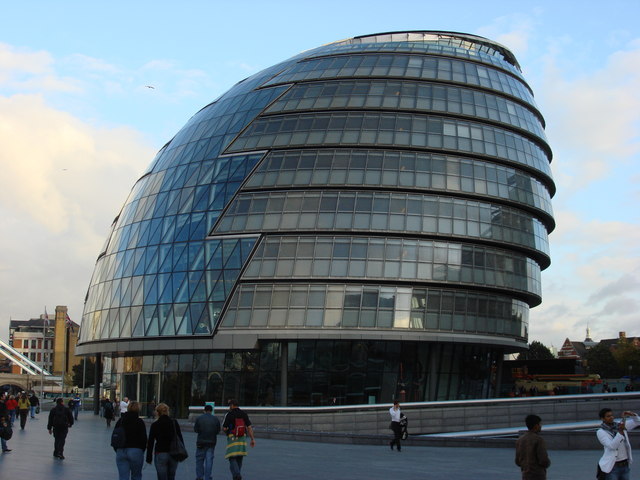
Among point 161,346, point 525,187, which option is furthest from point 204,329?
point 525,187

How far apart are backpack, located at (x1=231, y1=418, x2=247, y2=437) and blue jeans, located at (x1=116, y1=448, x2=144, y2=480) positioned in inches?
123

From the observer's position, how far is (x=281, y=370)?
180 ft

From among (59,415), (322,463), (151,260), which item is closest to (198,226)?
(151,260)

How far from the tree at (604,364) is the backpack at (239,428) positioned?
136957 millimetres

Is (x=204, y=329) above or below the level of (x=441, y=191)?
below

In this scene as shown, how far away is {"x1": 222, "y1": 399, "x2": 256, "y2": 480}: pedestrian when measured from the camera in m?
19.5

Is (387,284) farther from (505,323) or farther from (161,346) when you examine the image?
(161,346)

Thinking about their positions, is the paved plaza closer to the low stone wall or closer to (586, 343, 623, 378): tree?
the low stone wall

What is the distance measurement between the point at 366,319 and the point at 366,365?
3374mm

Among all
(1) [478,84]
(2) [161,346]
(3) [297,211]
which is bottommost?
(2) [161,346]

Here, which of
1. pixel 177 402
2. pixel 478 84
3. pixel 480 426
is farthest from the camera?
pixel 478 84

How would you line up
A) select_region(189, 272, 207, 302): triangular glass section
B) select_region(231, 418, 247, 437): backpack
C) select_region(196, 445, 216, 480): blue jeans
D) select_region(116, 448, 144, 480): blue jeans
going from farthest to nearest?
1. select_region(189, 272, 207, 302): triangular glass section
2. select_region(231, 418, 247, 437): backpack
3. select_region(196, 445, 216, 480): blue jeans
4. select_region(116, 448, 144, 480): blue jeans

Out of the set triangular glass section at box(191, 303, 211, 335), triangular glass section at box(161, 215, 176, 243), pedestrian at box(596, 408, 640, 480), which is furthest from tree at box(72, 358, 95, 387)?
pedestrian at box(596, 408, 640, 480)

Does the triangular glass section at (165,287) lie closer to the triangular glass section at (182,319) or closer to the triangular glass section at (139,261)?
the triangular glass section at (182,319)
